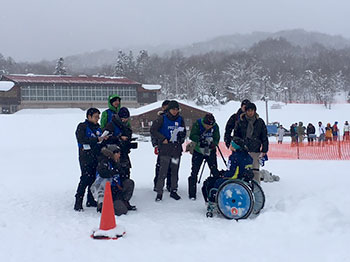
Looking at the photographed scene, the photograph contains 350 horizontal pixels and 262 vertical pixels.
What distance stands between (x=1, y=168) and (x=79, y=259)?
959 cm

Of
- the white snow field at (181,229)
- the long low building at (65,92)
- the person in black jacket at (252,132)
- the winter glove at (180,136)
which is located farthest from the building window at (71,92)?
the person in black jacket at (252,132)

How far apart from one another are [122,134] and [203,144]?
1494 mm

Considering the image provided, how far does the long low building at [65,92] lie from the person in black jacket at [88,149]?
53094mm

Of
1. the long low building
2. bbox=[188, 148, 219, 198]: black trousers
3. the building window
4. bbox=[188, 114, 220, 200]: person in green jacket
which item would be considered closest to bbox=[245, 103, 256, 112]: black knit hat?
bbox=[188, 114, 220, 200]: person in green jacket

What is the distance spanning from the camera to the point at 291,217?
4996 mm

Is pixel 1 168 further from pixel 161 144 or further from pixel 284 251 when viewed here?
pixel 284 251

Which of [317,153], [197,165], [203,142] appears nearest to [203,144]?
[203,142]

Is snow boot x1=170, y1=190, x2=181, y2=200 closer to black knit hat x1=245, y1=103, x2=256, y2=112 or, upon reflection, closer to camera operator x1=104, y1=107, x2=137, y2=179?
camera operator x1=104, y1=107, x2=137, y2=179

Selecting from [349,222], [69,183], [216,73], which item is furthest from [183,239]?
[216,73]

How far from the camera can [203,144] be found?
6543 mm

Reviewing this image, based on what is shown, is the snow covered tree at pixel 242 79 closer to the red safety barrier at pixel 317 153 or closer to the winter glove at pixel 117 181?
the red safety barrier at pixel 317 153

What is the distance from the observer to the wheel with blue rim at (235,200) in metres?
5.23

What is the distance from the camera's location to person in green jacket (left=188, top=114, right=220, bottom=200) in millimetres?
6539

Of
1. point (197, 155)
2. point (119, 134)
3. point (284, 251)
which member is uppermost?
point (119, 134)
